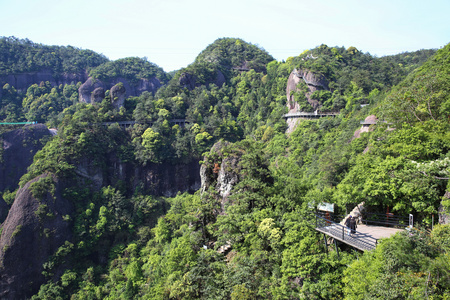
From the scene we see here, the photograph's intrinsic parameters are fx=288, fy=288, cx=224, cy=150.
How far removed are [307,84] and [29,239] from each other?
46.2m

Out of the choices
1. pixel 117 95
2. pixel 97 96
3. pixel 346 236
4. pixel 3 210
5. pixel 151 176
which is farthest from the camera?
pixel 97 96

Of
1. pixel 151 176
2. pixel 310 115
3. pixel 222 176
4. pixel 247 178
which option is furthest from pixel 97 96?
pixel 247 178

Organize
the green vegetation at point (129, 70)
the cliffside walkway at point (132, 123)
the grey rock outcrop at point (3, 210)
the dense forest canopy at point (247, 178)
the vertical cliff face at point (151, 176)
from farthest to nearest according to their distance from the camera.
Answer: the green vegetation at point (129, 70) → the cliffside walkway at point (132, 123) → the vertical cliff face at point (151, 176) → the grey rock outcrop at point (3, 210) → the dense forest canopy at point (247, 178)

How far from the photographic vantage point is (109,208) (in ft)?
138

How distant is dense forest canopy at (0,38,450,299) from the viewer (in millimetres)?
13750

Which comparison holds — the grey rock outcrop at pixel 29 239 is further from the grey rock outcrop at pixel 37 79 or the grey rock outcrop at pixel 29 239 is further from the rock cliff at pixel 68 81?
the grey rock outcrop at pixel 37 79

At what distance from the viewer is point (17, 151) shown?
46812 millimetres

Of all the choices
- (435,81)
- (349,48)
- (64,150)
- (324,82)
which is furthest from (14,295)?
(349,48)

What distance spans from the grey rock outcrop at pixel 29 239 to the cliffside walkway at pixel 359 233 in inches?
1341

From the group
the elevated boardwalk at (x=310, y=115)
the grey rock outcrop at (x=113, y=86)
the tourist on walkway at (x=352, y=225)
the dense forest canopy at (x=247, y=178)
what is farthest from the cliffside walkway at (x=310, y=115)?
the tourist on walkway at (x=352, y=225)

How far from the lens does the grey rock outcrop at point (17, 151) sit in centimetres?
4491

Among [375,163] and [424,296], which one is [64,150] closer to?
[375,163]

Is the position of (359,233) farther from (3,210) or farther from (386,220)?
(3,210)

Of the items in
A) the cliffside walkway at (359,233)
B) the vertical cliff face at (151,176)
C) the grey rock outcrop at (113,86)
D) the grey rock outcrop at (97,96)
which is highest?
the grey rock outcrop at (113,86)
